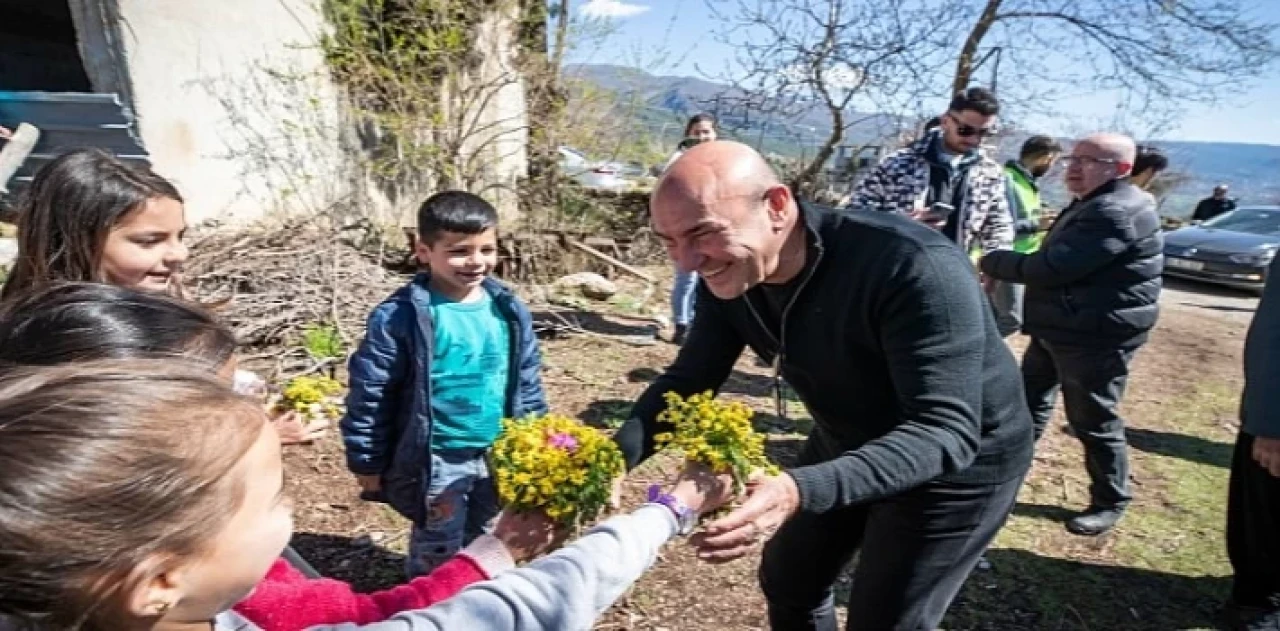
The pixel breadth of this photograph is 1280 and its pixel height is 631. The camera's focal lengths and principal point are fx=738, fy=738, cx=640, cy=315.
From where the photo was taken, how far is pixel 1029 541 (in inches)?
152

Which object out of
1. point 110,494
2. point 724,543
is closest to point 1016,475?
point 724,543

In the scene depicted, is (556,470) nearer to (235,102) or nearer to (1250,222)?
(235,102)

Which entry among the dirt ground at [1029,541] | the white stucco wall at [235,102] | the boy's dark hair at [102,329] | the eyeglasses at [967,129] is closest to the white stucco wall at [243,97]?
the white stucco wall at [235,102]

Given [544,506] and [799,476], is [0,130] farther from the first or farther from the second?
[799,476]

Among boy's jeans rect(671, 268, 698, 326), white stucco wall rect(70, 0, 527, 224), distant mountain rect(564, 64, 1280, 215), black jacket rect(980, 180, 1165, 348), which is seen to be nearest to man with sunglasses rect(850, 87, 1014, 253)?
black jacket rect(980, 180, 1165, 348)

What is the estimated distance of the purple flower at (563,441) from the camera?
180 cm

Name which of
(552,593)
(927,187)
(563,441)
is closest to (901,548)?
(563,441)

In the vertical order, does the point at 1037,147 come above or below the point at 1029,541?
above

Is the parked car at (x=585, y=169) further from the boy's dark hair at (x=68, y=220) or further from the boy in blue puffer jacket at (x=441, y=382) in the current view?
the boy's dark hair at (x=68, y=220)

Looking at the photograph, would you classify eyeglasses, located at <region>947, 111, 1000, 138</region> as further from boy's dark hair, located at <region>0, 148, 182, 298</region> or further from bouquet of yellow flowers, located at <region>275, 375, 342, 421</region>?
boy's dark hair, located at <region>0, 148, 182, 298</region>

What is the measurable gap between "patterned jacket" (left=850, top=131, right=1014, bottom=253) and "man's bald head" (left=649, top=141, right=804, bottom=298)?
2.90 metres

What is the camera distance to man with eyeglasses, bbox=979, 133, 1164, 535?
362 cm

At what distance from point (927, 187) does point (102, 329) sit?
429cm

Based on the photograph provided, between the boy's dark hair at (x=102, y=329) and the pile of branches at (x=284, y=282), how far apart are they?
150 inches
